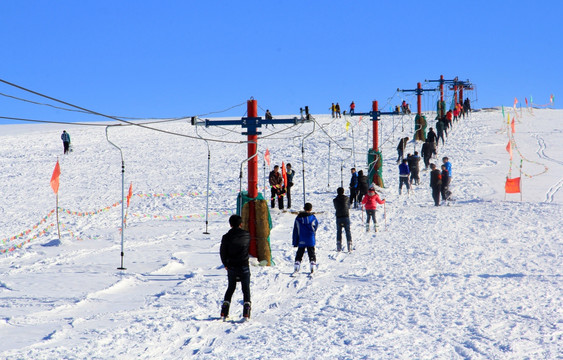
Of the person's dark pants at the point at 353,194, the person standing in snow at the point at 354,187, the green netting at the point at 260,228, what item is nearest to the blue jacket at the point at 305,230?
the green netting at the point at 260,228

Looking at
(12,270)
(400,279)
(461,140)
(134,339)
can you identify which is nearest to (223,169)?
(461,140)

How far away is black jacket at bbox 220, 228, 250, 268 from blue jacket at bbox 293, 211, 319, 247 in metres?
3.18

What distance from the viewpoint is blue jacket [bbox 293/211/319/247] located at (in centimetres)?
1116

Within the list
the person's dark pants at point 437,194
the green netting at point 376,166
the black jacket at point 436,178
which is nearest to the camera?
the black jacket at point 436,178

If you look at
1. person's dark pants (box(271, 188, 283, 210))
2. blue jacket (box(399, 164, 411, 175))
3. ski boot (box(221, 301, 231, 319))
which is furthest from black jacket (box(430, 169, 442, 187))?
ski boot (box(221, 301, 231, 319))

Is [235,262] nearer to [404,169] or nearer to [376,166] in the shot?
[404,169]

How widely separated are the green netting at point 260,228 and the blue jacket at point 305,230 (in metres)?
1.15

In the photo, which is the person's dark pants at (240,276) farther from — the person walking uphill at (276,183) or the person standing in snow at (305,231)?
the person walking uphill at (276,183)

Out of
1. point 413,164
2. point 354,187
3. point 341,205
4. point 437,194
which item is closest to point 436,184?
point 437,194

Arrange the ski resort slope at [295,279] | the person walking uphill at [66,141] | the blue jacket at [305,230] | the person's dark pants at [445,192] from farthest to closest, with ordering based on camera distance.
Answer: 1. the person walking uphill at [66,141]
2. the person's dark pants at [445,192]
3. the blue jacket at [305,230]
4. the ski resort slope at [295,279]

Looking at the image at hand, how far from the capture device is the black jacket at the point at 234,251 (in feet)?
26.4

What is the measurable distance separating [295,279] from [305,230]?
930 millimetres

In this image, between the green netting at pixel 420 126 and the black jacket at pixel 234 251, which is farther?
the green netting at pixel 420 126

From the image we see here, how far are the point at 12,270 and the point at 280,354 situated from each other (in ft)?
25.7
